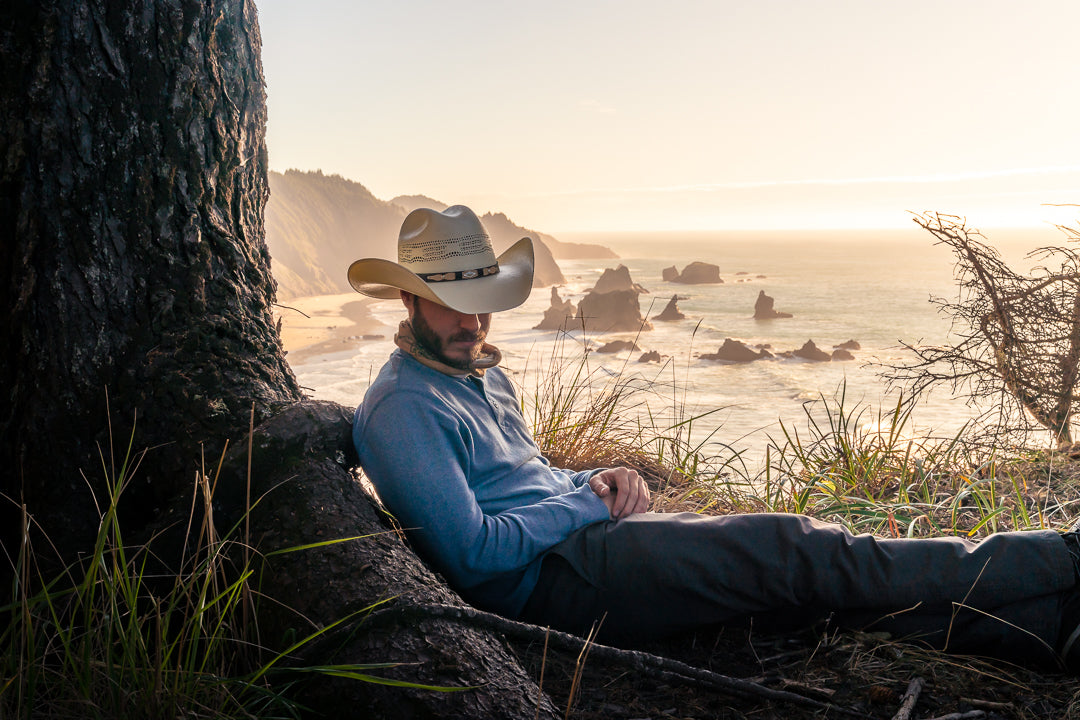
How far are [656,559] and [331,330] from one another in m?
26.2

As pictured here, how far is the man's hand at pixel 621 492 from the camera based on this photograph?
2381 millimetres

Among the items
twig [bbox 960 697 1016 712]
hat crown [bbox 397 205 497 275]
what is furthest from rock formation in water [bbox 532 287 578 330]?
twig [bbox 960 697 1016 712]

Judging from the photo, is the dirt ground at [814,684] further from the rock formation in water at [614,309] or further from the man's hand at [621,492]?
the rock formation in water at [614,309]

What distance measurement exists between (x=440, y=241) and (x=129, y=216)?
2.99 ft

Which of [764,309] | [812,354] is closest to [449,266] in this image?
[812,354]

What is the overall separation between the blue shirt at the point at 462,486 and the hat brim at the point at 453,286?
0.22m

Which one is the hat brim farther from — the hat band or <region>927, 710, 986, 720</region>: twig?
<region>927, 710, 986, 720</region>: twig

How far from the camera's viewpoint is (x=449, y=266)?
2.40m

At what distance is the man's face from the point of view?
2.36m

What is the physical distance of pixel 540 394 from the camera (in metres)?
4.86

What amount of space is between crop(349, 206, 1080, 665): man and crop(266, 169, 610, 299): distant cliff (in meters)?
44.0

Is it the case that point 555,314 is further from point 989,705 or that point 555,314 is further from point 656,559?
point 989,705

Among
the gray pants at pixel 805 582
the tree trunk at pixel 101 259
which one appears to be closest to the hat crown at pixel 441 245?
the tree trunk at pixel 101 259

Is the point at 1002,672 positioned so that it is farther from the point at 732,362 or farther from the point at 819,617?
the point at 732,362
